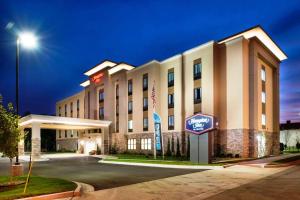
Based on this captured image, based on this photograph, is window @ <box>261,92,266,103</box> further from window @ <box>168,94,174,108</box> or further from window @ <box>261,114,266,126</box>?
window @ <box>168,94,174,108</box>

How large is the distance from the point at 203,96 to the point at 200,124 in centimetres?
1025

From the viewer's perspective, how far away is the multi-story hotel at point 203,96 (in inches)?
1320

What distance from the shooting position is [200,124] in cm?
2614

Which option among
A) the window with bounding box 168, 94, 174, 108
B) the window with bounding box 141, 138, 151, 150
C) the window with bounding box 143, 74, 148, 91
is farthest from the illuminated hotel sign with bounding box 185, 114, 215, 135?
the window with bounding box 143, 74, 148, 91

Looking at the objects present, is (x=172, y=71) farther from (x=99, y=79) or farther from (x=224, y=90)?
(x=99, y=79)

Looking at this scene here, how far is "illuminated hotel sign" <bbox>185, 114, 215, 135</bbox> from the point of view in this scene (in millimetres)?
25478

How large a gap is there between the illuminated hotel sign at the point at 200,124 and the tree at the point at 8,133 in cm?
1616

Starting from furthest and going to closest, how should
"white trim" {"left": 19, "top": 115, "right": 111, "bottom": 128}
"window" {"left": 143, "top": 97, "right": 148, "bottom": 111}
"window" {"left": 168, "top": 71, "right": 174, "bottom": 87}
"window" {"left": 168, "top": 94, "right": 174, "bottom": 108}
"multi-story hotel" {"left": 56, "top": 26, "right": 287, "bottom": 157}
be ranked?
"window" {"left": 143, "top": 97, "right": 148, "bottom": 111} → "window" {"left": 168, "top": 71, "right": 174, "bottom": 87} → "window" {"left": 168, "top": 94, "right": 174, "bottom": 108} → "white trim" {"left": 19, "top": 115, "right": 111, "bottom": 128} → "multi-story hotel" {"left": 56, "top": 26, "right": 287, "bottom": 157}

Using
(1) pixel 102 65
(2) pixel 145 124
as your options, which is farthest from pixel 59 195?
(1) pixel 102 65

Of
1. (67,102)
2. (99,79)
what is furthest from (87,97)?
(67,102)

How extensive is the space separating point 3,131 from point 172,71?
29344mm

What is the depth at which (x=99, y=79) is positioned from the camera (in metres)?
53.1

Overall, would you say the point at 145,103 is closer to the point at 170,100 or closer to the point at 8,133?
the point at 170,100

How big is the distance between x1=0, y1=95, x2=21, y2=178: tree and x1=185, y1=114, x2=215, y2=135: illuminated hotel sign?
1616 centimetres
